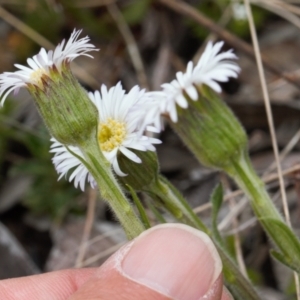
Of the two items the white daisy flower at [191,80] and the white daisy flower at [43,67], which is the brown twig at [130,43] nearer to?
the white daisy flower at [191,80]

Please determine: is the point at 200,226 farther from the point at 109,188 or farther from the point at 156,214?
the point at 109,188

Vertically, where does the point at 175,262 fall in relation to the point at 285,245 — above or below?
above

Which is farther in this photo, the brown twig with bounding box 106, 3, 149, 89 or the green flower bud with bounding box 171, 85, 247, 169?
the brown twig with bounding box 106, 3, 149, 89

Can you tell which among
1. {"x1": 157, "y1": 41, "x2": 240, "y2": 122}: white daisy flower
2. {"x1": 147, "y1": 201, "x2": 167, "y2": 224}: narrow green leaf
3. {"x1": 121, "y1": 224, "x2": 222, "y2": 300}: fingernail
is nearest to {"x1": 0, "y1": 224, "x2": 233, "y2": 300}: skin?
{"x1": 121, "y1": 224, "x2": 222, "y2": 300}: fingernail

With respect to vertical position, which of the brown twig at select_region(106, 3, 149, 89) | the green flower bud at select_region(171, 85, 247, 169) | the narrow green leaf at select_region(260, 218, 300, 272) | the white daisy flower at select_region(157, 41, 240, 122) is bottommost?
the narrow green leaf at select_region(260, 218, 300, 272)

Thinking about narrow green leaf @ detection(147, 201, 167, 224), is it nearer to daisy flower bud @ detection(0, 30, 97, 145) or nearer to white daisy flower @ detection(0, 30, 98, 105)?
daisy flower bud @ detection(0, 30, 97, 145)

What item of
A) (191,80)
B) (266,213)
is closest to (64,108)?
(191,80)
